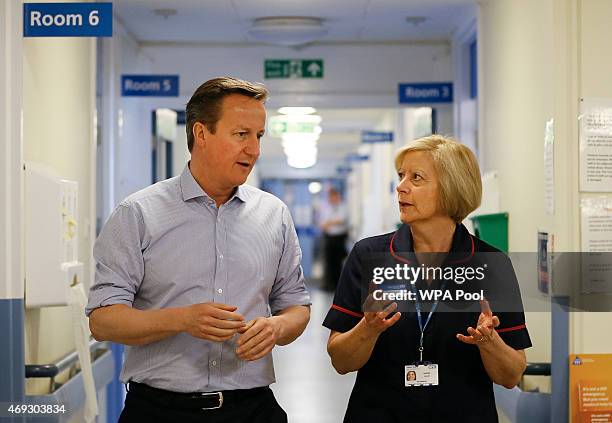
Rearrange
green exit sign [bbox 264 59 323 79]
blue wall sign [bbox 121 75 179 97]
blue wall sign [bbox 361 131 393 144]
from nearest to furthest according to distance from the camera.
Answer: blue wall sign [bbox 121 75 179 97] → green exit sign [bbox 264 59 323 79] → blue wall sign [bbox 361 131 393 144]

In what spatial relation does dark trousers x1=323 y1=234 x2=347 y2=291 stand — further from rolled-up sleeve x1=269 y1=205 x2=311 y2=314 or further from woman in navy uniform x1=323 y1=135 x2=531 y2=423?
woman in navy uniform x1=323 y1=135 x2=531 y2=423

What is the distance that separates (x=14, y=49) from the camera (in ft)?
12.2

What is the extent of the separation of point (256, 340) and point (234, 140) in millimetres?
557

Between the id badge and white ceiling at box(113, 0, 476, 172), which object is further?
white ceiling at box(113, 0, 476, 172)

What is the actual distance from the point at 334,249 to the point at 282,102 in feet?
36.3

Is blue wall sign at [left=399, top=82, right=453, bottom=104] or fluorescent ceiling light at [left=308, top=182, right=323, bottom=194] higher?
blue wall sign at [left=399, top=82, right=453, bottom=104]

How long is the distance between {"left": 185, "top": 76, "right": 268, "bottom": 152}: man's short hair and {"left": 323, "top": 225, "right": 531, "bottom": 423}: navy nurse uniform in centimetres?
54

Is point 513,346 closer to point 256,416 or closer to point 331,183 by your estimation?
point 256,416

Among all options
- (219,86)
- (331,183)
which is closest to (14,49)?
(219,86)

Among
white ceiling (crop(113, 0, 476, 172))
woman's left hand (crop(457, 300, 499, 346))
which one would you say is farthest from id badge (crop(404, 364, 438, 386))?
white ceiling (crop(113, 0, 476, 172))

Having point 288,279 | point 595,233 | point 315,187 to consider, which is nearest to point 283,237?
point 288,279

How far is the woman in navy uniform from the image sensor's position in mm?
2475

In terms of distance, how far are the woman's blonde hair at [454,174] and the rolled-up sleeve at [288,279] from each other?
17.1 inches

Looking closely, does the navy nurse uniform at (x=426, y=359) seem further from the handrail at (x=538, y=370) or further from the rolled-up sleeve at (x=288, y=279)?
the handrail at (x=538, y=370)
